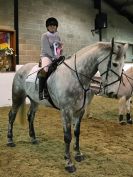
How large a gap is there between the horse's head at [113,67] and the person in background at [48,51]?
3.05ft

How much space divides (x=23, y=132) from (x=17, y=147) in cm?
91

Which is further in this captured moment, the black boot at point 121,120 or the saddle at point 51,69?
the black boot at point 121,120

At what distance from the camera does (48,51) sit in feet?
14.3

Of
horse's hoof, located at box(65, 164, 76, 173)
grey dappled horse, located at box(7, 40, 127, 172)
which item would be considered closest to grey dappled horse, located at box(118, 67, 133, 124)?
grey dappled horse, located at box(7, 40, 127, 172)

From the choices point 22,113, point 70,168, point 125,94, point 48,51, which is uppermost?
point 48,51

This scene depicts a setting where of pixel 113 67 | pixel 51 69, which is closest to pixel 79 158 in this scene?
pixel 51 69

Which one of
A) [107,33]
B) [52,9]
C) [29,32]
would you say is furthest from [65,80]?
[107,33]

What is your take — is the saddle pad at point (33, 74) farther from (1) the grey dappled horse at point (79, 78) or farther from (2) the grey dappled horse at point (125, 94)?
(2) the grey dappled horse at point (125, 94)

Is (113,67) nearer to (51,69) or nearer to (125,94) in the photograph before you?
(51,69)

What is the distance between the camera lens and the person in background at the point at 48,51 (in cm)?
422

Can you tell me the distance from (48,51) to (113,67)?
117 cm

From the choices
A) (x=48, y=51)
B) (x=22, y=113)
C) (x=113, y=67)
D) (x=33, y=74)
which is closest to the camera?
(x=113, y=67)

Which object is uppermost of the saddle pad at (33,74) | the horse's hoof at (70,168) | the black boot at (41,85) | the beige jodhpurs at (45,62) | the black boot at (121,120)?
the beige jodhpurs at (45,62)

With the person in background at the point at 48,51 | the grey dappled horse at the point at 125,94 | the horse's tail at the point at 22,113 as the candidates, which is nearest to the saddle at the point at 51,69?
the person in background at the point at 48,51
